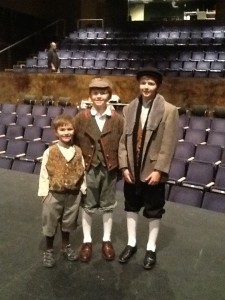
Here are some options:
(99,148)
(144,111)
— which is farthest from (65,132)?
(144,111)

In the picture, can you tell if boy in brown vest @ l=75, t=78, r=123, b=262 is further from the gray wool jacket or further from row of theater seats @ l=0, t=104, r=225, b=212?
row of theater seats @ l=0, t=104, r=225, b=212

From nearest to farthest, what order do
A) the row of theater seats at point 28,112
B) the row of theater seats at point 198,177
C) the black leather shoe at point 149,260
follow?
the black leather shoe at point 149,260 < the row of theater seats at point 198,177 < the row of theater seats at point 28,112

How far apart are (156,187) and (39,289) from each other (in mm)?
399

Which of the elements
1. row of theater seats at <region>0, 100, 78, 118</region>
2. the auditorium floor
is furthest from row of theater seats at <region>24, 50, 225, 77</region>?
the auditorium floor

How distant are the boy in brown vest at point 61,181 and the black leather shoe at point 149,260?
0.22m

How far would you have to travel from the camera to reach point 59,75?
3.66m

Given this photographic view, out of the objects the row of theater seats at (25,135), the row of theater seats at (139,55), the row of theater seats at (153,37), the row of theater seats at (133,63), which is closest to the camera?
the row of theater seats at (25,135)

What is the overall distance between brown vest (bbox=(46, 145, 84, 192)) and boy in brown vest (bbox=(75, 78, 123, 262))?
50mm

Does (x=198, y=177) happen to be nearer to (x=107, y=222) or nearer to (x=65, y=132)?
(x=107, y=222)

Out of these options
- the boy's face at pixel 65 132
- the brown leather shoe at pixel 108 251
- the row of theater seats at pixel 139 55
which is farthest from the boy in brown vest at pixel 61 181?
the row of theater seats at pixel 139 55

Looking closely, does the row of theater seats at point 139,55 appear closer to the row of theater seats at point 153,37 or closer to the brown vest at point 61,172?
the row of theater seats at point 153,37

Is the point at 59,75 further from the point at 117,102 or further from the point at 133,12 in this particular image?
the point at 133,12

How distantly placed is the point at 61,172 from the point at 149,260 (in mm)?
345

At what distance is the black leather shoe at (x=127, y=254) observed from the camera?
1.09 m
